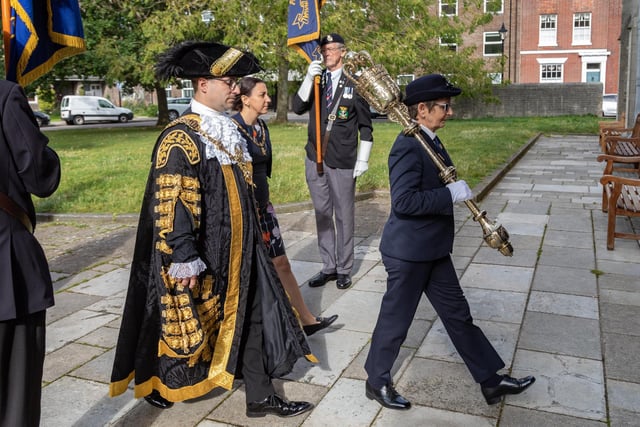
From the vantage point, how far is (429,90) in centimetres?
331

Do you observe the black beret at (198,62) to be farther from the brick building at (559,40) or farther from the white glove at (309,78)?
the brick building at (559,40)

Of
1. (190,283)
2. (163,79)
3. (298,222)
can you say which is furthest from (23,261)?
(298,222)

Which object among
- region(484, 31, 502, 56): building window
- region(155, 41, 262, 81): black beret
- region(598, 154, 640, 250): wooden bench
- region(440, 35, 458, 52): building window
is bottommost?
region(598, 154, 640, 250): wooden bench

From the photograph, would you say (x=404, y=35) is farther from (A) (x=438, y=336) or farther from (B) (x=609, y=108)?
(A) (x=438, y=336)

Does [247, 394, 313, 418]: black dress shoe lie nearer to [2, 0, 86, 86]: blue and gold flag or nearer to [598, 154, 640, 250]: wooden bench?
[2, 0, 86, 86]: blue and gold flag

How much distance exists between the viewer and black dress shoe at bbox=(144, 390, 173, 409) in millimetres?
3697

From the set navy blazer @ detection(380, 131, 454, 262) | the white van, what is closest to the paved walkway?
navy blazer @ detection(380, 131, 454, 262)

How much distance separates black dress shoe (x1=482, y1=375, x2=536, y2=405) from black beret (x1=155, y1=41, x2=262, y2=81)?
7.15ft

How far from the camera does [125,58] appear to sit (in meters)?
25.9

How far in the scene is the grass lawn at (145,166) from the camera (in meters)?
10.2

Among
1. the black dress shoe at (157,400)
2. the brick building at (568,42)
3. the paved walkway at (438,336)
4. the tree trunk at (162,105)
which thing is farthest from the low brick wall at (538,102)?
the black dress shoe at (157,400)

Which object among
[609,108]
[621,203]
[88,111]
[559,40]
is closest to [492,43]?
[559,40]

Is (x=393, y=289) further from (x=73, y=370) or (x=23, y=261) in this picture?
(x=73, y=370)

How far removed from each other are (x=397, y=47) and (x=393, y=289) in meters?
19.2
